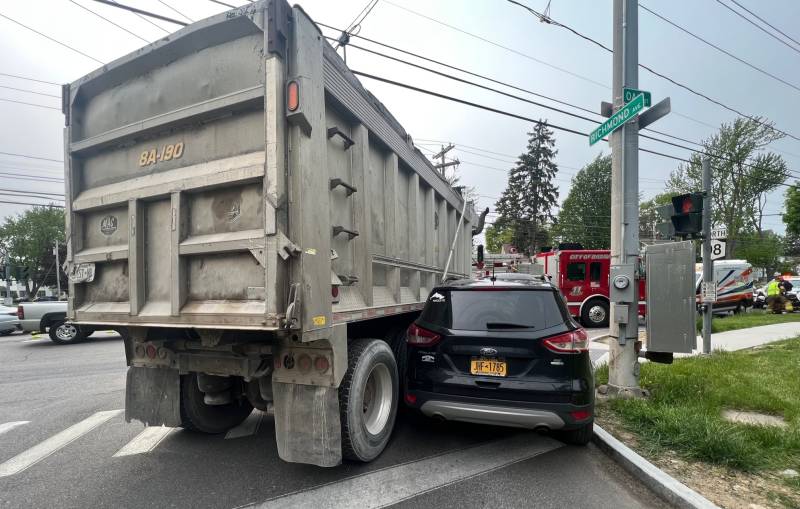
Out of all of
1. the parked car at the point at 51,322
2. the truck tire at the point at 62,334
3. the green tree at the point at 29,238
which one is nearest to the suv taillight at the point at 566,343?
the parked car at the point at 51,322

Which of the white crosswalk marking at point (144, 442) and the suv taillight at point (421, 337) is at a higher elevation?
the suv taillight at point (421, 337)

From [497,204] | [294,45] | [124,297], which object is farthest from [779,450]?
[497,204]

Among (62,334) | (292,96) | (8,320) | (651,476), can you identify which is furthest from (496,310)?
(8,320)

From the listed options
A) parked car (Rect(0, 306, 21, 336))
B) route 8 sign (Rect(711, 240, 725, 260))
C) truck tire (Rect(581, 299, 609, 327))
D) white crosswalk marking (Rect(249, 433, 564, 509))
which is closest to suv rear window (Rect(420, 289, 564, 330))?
white crosswalk marking (Rect(249, 433, 564, 509))

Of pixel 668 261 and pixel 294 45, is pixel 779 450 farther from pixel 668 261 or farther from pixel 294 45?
pixel 294 45

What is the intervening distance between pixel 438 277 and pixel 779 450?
450cm

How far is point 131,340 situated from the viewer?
3809 millimetres

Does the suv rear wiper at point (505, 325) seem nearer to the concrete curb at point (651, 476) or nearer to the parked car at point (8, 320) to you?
the concrete curb at point (651, 476)

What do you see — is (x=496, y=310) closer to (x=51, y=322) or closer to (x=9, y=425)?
(x=9, y=425)

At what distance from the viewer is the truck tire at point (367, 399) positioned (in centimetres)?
322

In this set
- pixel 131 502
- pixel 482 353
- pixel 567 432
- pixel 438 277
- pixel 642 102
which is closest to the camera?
pixel 131 502

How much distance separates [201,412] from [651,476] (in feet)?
13.8

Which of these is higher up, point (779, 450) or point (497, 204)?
point (497, 204)

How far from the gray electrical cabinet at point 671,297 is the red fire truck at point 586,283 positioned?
9.37 metres
